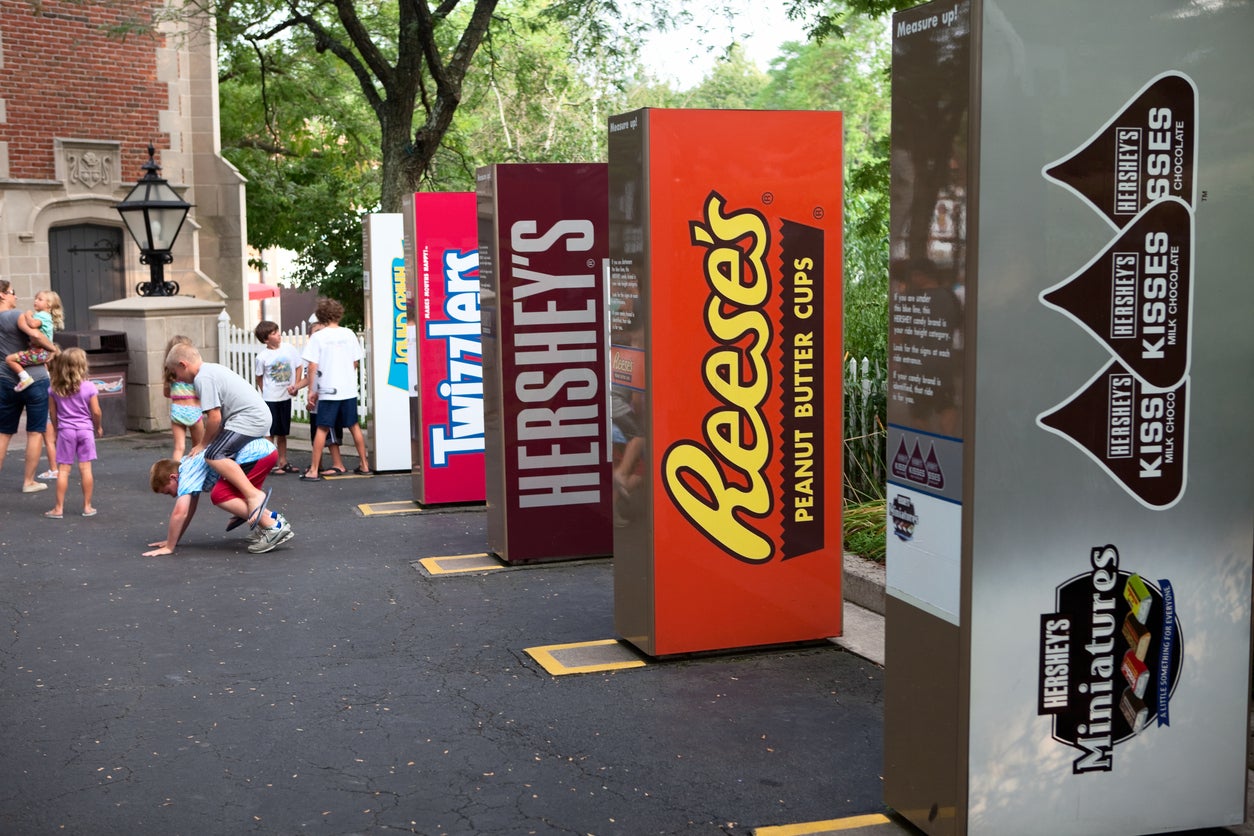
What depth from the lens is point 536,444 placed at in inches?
372

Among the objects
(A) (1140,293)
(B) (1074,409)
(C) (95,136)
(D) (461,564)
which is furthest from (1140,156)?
(C) (95,136)

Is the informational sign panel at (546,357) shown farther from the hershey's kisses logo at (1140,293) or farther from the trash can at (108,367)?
the trash can at (108,367)

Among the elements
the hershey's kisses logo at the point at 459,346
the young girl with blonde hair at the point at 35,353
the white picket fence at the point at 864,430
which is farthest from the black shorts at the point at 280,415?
the white picket fence at the point at 864,430

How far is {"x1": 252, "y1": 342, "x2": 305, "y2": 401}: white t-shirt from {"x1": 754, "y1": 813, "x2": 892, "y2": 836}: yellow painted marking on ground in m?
9.75

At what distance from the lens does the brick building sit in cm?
2109

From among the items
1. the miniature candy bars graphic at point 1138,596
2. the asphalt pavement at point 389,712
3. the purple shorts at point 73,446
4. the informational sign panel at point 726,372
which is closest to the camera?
the miniature candy bars graphic at point 1138,596

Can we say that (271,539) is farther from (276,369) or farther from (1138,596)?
(1138,596)

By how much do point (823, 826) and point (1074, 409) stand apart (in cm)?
170

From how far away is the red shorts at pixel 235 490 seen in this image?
393 inches

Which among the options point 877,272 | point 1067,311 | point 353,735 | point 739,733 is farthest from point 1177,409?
point 877,272

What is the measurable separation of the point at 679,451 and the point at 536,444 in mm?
2711

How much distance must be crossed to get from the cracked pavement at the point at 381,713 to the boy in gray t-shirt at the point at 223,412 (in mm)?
695

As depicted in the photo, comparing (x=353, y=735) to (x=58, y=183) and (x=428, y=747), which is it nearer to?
(x=428, y=747)

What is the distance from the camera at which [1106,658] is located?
4.48m
